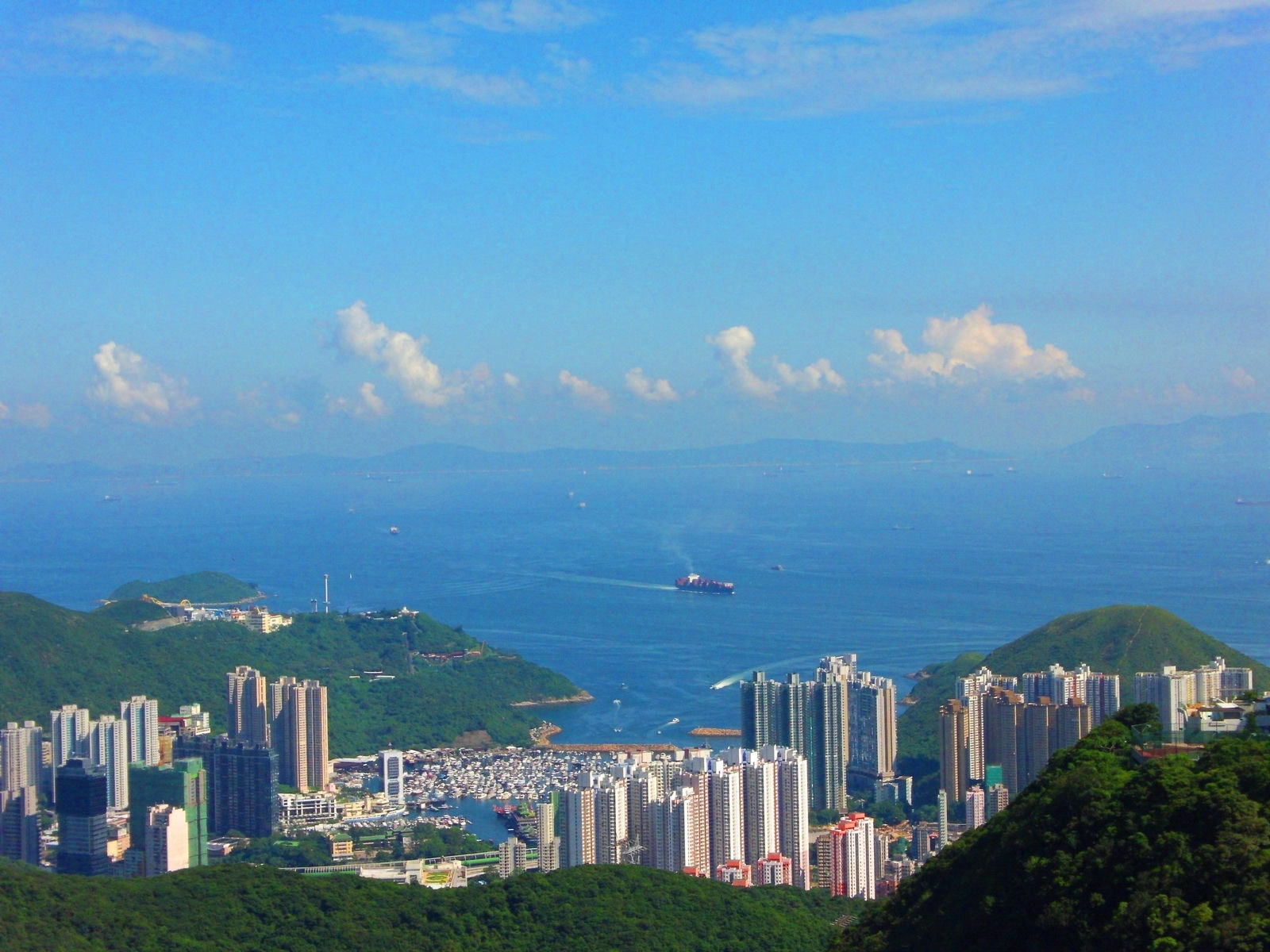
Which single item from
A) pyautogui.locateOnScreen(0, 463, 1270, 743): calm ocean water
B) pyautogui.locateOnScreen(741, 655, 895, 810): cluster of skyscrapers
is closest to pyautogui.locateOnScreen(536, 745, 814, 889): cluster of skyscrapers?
pyautogui.locateOnScreen(741, 655, 895, 810): cluster of skyscrapers

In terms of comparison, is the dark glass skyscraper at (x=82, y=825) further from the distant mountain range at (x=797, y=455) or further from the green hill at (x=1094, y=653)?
the distant mountain range at (x=797, y=455)

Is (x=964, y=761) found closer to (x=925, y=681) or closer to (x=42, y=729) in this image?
(x=925, y=681)

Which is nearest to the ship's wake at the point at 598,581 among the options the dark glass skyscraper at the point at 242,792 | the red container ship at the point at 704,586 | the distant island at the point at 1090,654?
the red container ship at the point at 704,586

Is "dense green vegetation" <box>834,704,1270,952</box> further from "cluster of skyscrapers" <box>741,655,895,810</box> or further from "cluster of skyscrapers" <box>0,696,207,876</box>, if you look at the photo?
"cluster of skyscrapers" <box>741,655,895,810</box>

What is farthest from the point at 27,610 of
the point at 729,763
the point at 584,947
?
the point at 584,947

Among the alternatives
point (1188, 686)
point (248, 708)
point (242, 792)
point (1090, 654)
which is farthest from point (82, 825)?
point (1090, 654)

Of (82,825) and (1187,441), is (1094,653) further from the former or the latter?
(1187,441)
